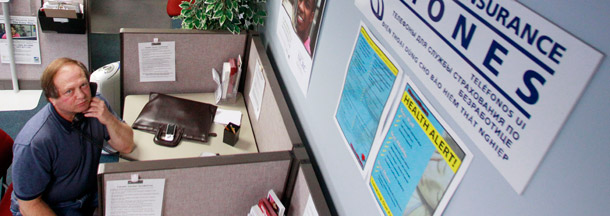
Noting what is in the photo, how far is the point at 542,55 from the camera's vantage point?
63cm

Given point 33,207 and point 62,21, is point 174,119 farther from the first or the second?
point 62,21

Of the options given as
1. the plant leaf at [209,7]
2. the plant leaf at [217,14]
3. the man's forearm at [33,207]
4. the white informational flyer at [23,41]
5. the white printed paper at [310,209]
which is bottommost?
the white printed paper at [310,209]

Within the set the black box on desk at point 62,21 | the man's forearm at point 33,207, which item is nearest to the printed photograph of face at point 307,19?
the man's forearm at point 33,207

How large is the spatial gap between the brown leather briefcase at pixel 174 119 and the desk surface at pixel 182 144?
28 millimetres

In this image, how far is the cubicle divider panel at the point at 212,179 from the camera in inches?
52.1

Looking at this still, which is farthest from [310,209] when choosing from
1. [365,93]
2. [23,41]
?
[23,41]

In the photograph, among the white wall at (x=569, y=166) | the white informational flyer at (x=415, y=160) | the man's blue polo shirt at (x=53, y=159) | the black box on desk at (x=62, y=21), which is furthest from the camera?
the black box on desk at (x=62, y=21)

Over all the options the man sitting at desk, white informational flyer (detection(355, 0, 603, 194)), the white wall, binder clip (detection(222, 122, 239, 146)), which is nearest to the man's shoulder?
the man sitting at desk

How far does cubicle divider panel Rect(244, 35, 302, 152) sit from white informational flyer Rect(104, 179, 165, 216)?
46 centimetres

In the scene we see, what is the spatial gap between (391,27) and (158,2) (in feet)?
11.9

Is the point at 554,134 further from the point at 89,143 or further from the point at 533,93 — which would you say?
the point at 89,143

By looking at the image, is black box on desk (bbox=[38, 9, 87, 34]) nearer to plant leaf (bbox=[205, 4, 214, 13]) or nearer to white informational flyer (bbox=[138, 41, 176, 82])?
white informational flyer (bbox=[138, 41, 176, 82])

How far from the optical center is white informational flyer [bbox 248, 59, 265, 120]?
202cm

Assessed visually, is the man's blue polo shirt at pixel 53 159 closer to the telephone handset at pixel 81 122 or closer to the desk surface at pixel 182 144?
the telephone handset at pixel 81 122
